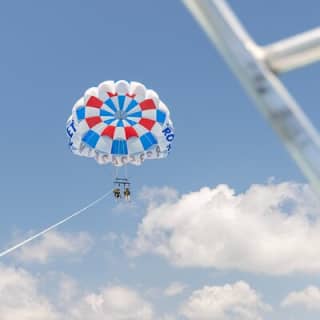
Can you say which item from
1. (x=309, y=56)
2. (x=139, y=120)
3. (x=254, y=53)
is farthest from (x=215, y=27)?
(x=139, y=120)

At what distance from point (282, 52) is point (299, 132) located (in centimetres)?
21

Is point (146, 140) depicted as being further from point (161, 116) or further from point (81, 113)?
point (81, 113)

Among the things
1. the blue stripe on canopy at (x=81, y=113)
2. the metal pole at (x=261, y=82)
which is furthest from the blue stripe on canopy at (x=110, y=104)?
the metal pole at (x=261, y=82)

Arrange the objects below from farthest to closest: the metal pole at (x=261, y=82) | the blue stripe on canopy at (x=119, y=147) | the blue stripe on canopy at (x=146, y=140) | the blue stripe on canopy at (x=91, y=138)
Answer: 1. the blue stripe on canopy at (x=119, y=147)
2. the blue stripe on canopy at (x=146, y=140)
3. the blue stripe on canopy at (x=91, y=138)
4. the metal pole at (x=261, y=82)

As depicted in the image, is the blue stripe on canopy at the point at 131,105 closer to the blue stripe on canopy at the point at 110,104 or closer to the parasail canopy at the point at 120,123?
the parasail canopy at the point at 120,123

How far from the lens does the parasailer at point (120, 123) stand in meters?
23.6

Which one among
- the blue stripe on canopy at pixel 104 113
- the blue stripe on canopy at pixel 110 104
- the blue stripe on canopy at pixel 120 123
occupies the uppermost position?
the blue stripe on canopy at pixel 110 104

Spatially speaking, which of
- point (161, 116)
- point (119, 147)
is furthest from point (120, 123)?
point (161, 116)

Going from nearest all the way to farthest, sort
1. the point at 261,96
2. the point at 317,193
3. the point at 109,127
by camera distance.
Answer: the point at 317,193 → the point at 261,96 → the point at 109,127

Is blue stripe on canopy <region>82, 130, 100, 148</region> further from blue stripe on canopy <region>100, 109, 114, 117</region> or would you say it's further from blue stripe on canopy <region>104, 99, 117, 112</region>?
blue stripe on canopy <region>104, 99, 117, 112</region>

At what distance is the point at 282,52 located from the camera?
154 centimetres

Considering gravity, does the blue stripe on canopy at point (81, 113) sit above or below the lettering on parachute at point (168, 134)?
above

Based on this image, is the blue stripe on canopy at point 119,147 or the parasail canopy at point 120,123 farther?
the blue stripe on canopy at point 119,147

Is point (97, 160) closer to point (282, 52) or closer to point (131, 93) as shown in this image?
point (131, 93)
